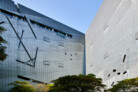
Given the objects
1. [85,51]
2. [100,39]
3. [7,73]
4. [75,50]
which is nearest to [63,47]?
[75,50]

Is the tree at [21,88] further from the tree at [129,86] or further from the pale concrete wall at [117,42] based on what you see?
the tree at [129,86]

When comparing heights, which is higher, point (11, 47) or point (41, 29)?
point (41, 29)

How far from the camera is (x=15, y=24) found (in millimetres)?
30578

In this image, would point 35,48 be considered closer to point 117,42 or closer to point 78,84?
point 117,42

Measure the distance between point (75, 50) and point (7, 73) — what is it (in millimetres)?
17010

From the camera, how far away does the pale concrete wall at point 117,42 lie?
59.1ft

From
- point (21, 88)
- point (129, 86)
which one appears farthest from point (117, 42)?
point (21, 88)

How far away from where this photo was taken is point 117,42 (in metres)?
21.9

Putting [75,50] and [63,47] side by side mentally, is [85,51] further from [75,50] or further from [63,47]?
[63,47]

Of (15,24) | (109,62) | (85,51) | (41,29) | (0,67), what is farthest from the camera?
(85,51)

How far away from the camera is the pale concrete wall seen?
1800 centimetres

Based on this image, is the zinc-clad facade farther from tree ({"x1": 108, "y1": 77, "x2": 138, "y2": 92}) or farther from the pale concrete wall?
tree ({"x1": 108, "y1": 77, "x2": 138, "y2": 92})

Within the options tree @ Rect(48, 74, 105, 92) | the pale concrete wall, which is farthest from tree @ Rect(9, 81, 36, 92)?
the pale concrete wall

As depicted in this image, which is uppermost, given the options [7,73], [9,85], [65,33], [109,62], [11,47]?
[65,33]
